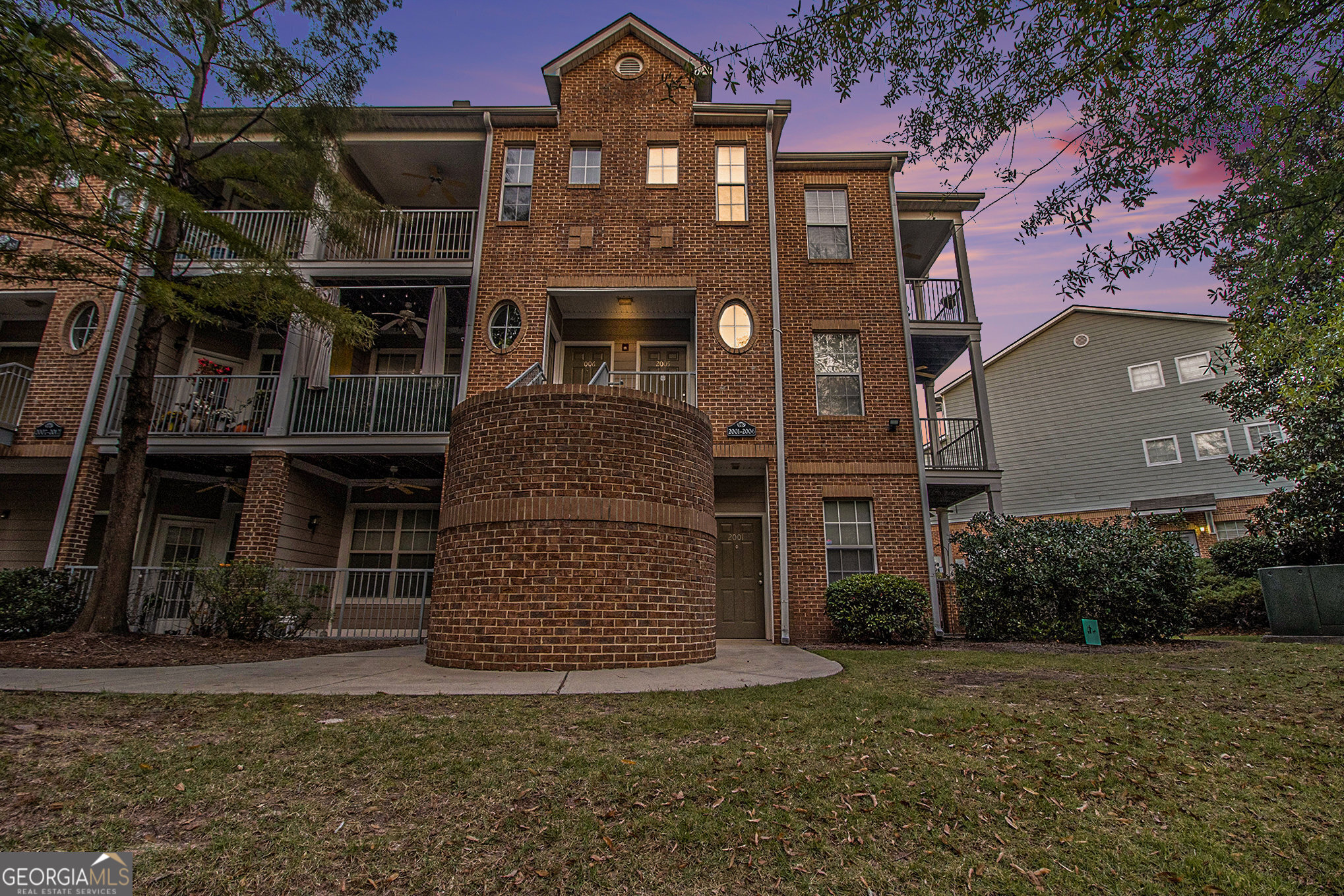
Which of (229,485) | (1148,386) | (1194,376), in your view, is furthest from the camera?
(1148,386)

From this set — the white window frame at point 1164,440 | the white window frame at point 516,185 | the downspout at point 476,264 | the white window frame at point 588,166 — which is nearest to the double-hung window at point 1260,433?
the white window frame at point 1164,440

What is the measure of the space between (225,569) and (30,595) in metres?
2.97

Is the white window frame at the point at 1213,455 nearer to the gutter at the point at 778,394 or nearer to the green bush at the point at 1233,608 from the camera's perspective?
the green bush at the point at 1233,608

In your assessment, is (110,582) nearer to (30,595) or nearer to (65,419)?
(30,595)

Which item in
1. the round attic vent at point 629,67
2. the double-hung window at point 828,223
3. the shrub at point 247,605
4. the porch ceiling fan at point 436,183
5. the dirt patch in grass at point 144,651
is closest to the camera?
the dirt patch in grass at point 144,651

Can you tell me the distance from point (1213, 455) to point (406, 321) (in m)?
22.8

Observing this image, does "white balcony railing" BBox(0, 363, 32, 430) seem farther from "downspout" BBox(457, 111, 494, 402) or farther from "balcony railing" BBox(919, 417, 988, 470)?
"balcony railing" BBox(919, 417, 988, 470)

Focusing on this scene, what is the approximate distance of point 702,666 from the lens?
20.6 feet

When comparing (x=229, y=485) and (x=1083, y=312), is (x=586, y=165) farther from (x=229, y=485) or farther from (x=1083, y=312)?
(x=1083, y=312)

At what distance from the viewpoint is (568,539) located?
19.8 feet

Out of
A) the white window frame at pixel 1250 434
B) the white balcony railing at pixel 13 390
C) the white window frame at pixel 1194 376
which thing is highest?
the white window frame at pixel 1194 376

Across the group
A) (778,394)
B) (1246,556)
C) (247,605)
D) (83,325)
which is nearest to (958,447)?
(778,394)

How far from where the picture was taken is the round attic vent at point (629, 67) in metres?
12.9

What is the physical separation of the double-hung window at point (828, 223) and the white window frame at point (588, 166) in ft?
14.1
